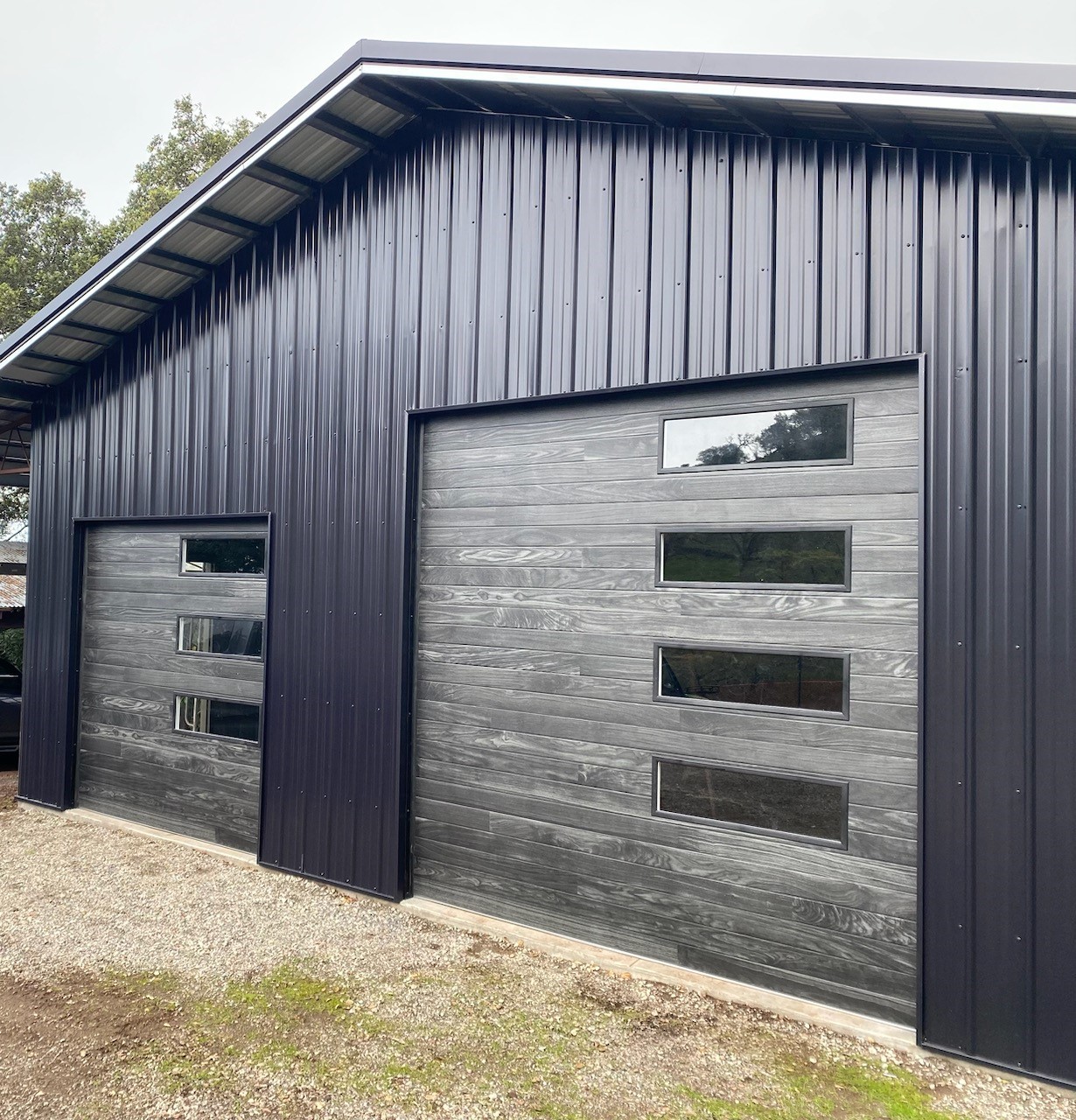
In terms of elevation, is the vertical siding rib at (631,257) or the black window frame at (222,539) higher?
the vertical siding rib at (631,257)

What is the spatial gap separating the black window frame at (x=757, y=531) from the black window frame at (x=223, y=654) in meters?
3.24

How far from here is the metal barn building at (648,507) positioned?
144 inches

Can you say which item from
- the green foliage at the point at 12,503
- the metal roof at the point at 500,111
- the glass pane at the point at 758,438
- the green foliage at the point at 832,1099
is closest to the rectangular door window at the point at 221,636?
the metal roof at the point at 500,111

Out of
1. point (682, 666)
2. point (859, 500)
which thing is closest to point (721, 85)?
point (859, 500)

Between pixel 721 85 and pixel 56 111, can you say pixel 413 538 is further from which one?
pixel 56 111

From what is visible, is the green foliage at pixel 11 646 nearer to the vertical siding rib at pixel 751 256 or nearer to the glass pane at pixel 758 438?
the glass pane at pixel 758 438

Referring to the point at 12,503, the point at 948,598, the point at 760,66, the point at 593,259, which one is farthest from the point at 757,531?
the point at 12,503

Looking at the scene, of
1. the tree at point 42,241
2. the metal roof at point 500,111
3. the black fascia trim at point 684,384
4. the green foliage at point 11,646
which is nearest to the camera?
the metal roof at point 500,111

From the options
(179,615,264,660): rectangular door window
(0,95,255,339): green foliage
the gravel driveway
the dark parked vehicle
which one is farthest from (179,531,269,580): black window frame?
(0,95,255,339): green foliage

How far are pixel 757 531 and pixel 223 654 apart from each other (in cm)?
444

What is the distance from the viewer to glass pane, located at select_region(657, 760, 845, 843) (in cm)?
414

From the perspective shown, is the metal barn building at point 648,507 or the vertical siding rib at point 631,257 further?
the vertical siding rib at point 631,257

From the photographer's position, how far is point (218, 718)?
675 cm

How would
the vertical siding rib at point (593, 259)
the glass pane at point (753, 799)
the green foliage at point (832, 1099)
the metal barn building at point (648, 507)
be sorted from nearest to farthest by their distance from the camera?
the green foliage at point (832, 1099), the metal barn building at point (648, 507), the glass pane at point (753, 799), the vertical siding rib at point (593, 259)
